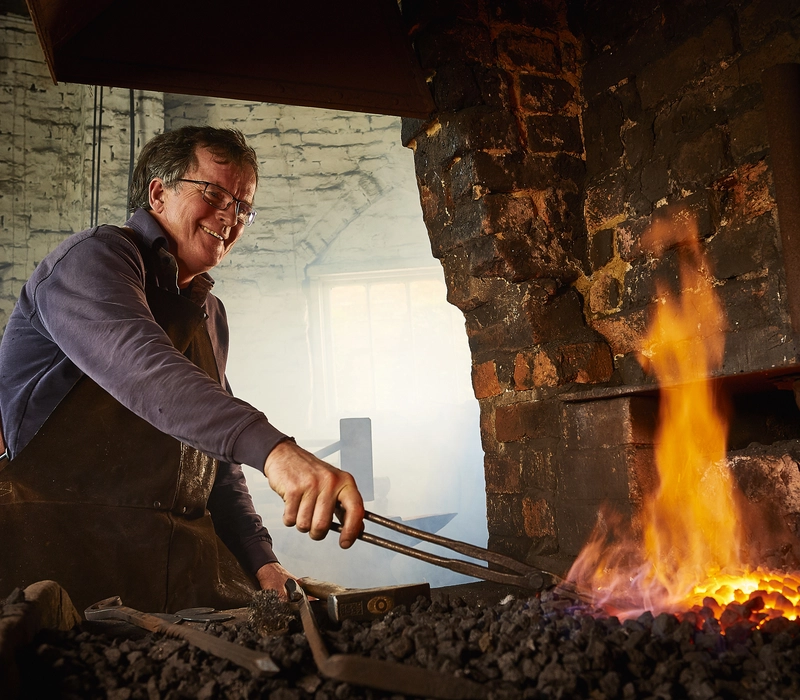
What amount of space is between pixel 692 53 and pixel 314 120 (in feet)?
19.4

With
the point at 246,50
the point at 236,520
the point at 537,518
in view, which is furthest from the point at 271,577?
the point at 246,50

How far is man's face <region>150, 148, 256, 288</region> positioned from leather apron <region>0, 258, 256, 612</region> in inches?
7.9

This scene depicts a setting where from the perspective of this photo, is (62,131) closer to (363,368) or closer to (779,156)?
(363,368)

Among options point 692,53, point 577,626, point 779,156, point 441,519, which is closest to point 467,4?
point 692,53

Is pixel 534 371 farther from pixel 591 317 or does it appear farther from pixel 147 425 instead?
pixel 147 425

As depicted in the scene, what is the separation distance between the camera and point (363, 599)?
4.72ft

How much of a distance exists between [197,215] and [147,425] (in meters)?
0.70

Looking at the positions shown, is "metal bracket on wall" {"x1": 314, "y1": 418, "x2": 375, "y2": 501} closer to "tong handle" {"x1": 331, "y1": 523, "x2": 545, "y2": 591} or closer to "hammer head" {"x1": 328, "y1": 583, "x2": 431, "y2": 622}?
"hammer head" {"x1": 328, "y1": 583, "x2": 431, "y2": 622}

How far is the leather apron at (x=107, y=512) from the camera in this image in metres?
1.82

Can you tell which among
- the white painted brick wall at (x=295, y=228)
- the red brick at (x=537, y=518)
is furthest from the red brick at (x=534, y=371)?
the white painted brick wall at (x=295, y=228)

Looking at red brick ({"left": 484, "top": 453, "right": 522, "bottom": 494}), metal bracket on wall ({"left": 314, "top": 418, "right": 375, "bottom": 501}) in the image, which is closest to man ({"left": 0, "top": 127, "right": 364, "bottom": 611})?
red brick ({"left": 484, "top": 453, "right": 522, "bottom": 494})

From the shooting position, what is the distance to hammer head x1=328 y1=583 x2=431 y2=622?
139 cm

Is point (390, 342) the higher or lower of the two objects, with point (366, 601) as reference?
higher

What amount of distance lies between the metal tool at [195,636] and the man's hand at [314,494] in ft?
0.75
